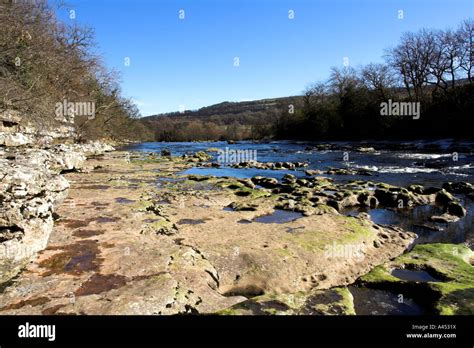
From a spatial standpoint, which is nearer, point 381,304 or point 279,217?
point 381,304

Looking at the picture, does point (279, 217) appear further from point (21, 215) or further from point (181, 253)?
point (21, 215)

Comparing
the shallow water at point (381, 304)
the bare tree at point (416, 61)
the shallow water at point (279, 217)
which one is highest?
the bare tree at point (416, 61)

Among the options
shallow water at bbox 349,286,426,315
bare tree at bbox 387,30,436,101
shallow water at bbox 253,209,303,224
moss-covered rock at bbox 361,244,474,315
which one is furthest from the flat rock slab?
bare tree at bbox 387,30,436,101

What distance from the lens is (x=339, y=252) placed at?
823 cm

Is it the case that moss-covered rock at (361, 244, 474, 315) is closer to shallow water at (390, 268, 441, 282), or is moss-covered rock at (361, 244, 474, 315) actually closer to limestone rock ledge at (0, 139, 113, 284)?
shallow water at (390, 268, 441, 282)

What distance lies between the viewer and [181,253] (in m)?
A: 7.05

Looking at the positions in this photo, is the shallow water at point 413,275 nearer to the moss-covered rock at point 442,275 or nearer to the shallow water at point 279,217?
the moss-covered rock at point 442,275

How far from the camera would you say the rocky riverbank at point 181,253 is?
5082 mm

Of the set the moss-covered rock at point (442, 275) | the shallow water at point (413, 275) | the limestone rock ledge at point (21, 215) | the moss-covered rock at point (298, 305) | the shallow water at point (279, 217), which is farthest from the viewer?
the shallow water at point (279, 217)

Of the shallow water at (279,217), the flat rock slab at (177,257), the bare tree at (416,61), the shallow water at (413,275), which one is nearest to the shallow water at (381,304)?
the flat rock slab at (177,257)

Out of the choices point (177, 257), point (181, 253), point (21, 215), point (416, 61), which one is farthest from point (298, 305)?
point (416, 61)
